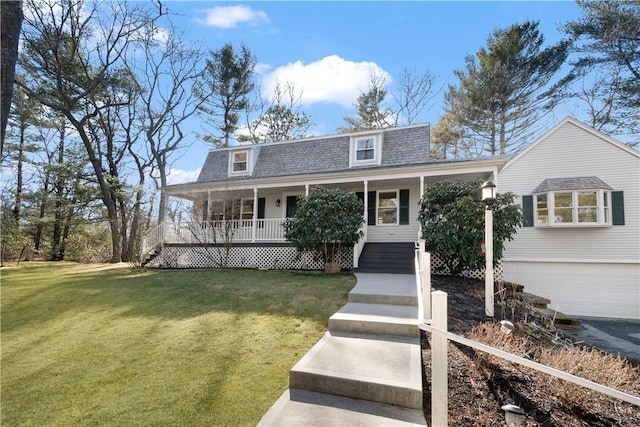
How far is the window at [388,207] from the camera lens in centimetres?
1215

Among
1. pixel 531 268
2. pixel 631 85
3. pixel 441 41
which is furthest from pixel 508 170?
pixel 631 85

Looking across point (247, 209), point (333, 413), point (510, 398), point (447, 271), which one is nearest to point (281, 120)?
point (247, 209)

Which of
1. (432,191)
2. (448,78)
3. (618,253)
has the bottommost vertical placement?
(618,253)

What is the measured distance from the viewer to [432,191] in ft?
30.5

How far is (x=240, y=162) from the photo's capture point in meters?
15.2

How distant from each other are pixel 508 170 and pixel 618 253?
4.37 meters

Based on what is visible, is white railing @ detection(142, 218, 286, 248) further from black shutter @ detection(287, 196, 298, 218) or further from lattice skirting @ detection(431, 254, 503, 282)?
lattice skirting @ detection(431, 254, 503, 282)

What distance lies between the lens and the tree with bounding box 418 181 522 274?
803 centimetres

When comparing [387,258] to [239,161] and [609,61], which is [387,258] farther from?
[609,61]

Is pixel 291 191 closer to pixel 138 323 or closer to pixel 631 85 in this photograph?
pixel 138 323

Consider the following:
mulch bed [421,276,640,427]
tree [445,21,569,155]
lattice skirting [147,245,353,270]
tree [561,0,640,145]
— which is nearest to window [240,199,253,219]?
lattice skirting [147,245,353,270]

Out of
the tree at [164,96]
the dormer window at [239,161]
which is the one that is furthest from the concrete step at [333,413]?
the tree at [164,96]

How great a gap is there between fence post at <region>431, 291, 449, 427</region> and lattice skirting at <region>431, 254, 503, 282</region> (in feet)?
23.5

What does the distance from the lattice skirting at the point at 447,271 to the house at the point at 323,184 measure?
81 centimetres
